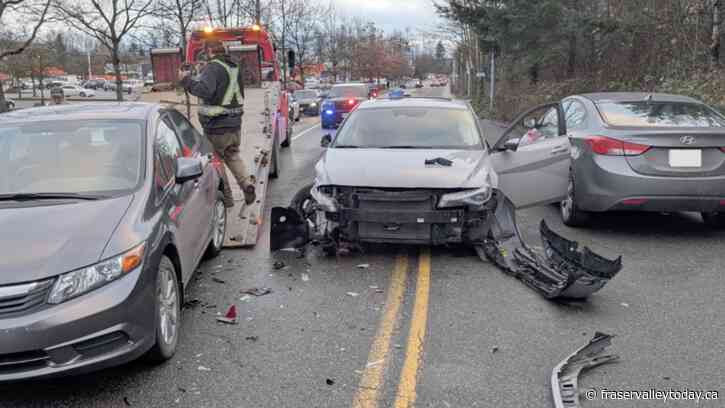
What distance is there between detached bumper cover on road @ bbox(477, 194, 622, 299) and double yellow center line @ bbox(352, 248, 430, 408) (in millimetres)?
754

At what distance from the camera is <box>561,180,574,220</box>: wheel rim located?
22.8 feet

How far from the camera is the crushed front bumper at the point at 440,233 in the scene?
520cm

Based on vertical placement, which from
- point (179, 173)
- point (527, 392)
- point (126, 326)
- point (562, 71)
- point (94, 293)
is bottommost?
point (527, 392)

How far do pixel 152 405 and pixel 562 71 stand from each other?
24.6m

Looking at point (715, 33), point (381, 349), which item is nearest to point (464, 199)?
point (381, 349)

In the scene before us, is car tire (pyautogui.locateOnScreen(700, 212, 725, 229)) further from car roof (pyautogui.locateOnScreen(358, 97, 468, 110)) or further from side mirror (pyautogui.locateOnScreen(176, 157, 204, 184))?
side mirror (pyautogui.locateOnScreen(176, 157, 204, 184))

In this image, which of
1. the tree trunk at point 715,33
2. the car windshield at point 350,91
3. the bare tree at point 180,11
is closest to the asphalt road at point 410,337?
the tree trunk at point 715,33

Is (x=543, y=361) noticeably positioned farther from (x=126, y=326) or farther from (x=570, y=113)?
(x=570, y=113)

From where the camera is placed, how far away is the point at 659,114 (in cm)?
684

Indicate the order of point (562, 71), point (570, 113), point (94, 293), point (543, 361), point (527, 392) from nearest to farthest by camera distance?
1. point (94, 293)
2. point (527, 392)
3. point (543, 361)
4. point (570, 113)
5. point (562, 71)

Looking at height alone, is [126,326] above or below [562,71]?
below

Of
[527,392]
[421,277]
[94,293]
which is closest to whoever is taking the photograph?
[94,293]

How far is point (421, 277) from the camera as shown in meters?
5.43

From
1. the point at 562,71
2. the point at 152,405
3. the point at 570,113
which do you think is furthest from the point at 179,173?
the point at 562,71
